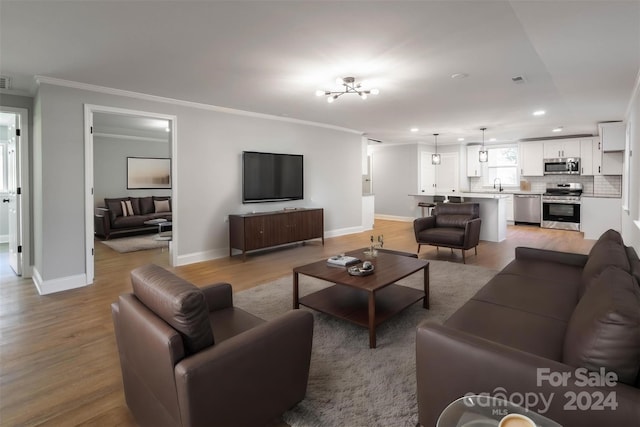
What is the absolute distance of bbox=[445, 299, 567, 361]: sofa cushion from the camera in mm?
1686

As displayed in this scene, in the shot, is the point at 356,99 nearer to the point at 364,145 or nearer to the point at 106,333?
the point at 364,145

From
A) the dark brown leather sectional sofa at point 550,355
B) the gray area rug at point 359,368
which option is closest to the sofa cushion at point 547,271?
the dark brown leather sectional sofa at point 550,355

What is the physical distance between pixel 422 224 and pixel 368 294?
10.2ft

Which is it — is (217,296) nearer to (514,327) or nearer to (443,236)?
(514,327)

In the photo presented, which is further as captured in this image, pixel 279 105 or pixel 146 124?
pixel 146 124

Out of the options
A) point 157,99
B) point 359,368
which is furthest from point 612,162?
point 157,99

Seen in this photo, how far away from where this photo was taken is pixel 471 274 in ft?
14.7

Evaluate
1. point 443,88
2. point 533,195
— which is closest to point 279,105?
point 443,88

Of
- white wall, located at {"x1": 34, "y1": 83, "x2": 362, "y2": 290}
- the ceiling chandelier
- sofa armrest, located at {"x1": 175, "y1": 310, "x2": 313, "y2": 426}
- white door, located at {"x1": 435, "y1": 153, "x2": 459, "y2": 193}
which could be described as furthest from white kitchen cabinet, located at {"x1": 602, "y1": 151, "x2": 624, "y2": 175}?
sofa armrest, located at {"x1": 175, "y1": 310, "x2": 313, "y2": 426}

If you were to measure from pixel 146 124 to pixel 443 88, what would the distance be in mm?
5713

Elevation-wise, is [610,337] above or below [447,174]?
below

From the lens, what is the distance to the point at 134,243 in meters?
6.76

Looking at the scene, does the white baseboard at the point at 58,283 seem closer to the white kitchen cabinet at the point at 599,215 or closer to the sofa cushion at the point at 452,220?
the sofa cushion at the point at 452,220

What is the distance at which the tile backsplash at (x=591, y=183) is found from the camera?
26.9 feet
